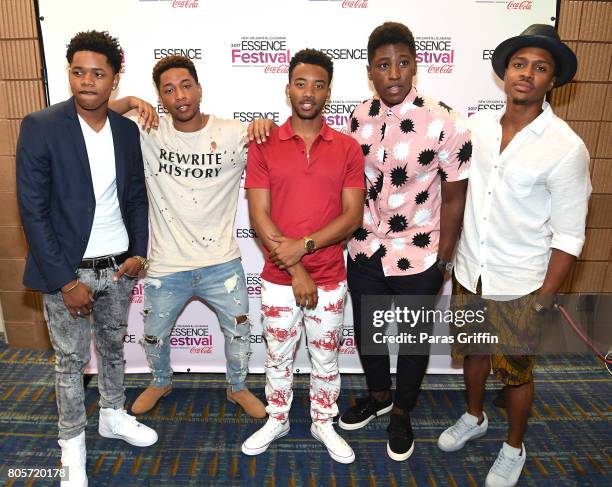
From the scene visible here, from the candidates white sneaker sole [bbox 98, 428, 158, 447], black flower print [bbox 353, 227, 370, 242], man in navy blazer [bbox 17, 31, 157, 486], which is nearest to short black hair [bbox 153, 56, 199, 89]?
man in navy blazer [bbox 17, 31, 157, 486]

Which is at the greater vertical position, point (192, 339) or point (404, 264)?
point (404, 264)

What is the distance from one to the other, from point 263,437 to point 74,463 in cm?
89

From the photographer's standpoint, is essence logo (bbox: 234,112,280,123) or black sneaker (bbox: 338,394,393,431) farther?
essence logo (bbox: 234,112,280,123)

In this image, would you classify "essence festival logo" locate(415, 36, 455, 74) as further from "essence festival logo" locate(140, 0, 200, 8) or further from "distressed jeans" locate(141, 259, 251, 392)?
"distressed jeans" locate(141, 259, 251, 392)

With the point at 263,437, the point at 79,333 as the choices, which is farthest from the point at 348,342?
the point at 79,333

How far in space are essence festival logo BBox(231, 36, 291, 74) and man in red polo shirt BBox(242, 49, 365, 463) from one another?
69cm

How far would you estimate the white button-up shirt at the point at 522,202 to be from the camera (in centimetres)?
202

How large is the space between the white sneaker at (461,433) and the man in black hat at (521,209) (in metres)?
0.24

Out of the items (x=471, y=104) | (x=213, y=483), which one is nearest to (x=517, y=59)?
(x=471, y=104)

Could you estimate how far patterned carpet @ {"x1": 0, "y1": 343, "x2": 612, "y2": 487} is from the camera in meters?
2.43

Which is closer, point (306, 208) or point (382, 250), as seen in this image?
point (306, 208)

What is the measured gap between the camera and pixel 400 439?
2.58 m

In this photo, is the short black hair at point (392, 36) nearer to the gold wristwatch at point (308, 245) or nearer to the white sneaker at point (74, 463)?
the gold wristwatch at point (308, 245)

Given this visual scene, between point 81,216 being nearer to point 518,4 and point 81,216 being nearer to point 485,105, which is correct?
point 485,105
